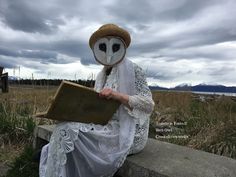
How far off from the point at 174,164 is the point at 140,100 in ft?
1.87

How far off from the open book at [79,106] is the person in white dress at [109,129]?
0.18 feet

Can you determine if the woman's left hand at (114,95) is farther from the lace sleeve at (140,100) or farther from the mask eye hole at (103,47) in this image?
the mask eye hole at (103,47)

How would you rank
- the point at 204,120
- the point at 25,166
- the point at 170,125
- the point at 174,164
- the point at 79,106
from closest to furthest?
the point at 79,106, the point at 174,164, the point at 25,166, the point at 204,120, the point at 170,125

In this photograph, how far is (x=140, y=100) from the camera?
305cm

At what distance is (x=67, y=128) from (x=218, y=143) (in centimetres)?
234

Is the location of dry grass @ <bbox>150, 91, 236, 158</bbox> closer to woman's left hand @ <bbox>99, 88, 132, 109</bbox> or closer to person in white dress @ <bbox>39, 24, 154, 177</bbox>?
person in white dress @ <bbox>39, 24, 154, 177</bbox>

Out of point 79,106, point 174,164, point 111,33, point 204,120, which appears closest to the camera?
point 79,106

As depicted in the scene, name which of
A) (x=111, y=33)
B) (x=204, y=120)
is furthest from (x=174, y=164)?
(x=204, y=120)

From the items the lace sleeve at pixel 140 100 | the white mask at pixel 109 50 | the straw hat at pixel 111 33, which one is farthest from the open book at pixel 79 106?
the straw hat at pixel 111 33

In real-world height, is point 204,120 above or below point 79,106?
below

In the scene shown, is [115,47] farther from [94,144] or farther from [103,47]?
[94,144]

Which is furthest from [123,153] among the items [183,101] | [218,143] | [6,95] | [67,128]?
[6,95]

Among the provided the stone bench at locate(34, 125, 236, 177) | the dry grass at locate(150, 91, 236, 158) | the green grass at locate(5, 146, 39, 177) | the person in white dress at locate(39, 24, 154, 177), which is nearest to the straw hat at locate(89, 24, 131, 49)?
the person in white dress at locate(39, 24, 154, 177)

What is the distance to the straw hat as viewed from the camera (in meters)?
3.14
